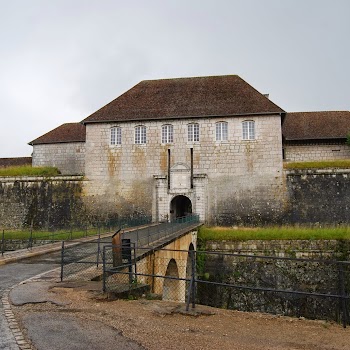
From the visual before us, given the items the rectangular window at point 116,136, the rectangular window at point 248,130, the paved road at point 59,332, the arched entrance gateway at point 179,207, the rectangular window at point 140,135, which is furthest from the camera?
the arched entrance gateway at point 179,207

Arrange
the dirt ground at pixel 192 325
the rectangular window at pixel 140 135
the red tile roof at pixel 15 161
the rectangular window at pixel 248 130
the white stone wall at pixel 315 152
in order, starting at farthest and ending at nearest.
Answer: the red tile roof at pixel 15 161
the white stone wall at pixel 315 152
the rectangular window at pixel 140 135
the rectangular window at pixel 248 130
the dirt ground at pixel 192 325

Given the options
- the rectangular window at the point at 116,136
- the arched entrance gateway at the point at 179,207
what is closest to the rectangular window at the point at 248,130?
the arched entrance gateway at the point at 179,207

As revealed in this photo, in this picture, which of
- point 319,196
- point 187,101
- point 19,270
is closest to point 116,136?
point 187,101

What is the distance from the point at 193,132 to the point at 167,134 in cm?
181

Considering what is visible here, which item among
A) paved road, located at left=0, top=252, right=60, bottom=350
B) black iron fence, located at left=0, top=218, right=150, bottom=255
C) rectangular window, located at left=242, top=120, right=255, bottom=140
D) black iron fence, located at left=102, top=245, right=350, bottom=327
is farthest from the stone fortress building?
paved road, located at left=0, top=252, right=60, bottom=350

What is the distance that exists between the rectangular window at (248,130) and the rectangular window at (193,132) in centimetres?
312

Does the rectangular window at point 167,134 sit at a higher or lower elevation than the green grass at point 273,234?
higher

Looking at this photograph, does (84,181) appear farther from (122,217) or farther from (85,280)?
(85,280)

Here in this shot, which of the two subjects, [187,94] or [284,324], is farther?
[187,94]

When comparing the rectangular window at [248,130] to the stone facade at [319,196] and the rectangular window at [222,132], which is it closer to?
the rectangular window at [222,132]

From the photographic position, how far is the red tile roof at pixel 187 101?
84.9 feet

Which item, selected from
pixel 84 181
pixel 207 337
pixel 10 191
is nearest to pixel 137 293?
pixel 207 337

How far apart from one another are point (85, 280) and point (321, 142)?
24.3 metres

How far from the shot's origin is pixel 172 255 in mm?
13891
